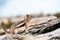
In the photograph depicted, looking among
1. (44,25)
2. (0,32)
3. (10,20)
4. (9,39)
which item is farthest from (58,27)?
(10,20)

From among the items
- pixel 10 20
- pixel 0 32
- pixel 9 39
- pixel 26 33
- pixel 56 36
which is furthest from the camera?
pixel 10 20

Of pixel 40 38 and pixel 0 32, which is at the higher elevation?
pixel 40 38

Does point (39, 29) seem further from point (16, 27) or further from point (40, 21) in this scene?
point (16, 27)

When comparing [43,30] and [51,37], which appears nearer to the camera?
[51,37]

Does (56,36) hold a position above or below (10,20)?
above

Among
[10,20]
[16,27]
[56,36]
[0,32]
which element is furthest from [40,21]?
[10,20]

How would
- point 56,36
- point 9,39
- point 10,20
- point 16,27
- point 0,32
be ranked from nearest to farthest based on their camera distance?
point 56,36 < point 9,39 < point 16,27 < point 0,32 < point 10,20

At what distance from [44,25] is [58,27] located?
56cm

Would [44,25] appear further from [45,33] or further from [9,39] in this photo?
[9,39]

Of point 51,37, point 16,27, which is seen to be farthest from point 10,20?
point 51,37

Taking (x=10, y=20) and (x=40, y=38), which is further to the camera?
(x=10, y=20)

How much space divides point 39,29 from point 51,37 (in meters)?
1.19

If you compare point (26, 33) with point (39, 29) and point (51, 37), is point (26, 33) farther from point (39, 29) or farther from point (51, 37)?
point (51, 37)

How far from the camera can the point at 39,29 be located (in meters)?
8.48
